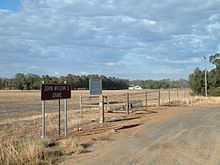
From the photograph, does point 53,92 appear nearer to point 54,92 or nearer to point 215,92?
point 54,92

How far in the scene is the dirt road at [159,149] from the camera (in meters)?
10.5

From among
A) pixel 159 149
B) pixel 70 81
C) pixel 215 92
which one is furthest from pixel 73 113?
pixel 70 81

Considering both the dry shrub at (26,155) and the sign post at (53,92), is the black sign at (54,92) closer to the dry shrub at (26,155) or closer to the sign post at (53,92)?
the sign post at (53,92)

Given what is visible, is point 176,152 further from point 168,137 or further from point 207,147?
point 168,137

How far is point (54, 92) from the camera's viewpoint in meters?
15.1

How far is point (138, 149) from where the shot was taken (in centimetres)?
1232

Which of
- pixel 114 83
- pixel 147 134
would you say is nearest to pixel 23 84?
pixel 114 83

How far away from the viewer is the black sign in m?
14.4

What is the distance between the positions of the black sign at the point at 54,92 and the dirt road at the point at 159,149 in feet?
8.99

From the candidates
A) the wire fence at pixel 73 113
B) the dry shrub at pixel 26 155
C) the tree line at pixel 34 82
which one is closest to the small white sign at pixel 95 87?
the wire fence at pixel 73 113

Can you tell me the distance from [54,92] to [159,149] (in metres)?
4.81

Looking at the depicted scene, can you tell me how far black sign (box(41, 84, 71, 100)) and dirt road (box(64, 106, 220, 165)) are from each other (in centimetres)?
274

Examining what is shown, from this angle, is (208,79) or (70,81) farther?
(70,81)

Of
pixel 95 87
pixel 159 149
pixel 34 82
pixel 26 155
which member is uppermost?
pixel 34 82
